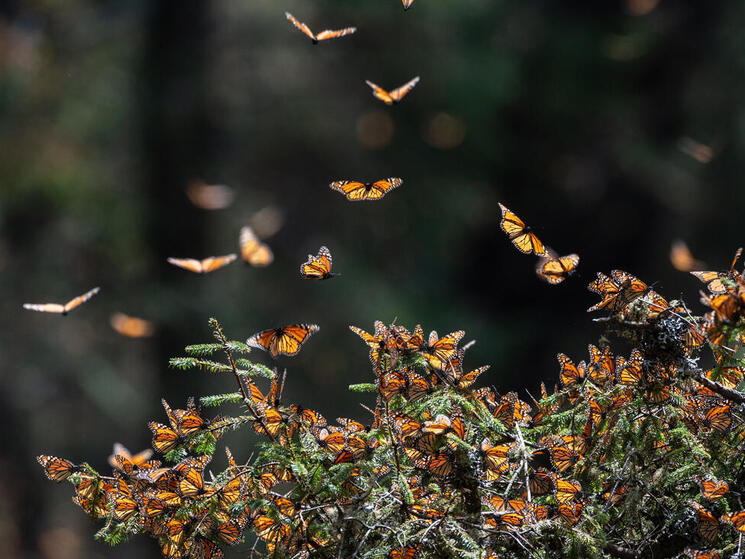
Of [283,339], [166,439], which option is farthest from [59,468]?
[283,339]

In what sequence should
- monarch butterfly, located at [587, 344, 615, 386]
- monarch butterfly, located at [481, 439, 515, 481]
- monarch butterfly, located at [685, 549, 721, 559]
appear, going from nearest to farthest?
monarch butterfly, located at [685, 549, 721, 559] < monarch butterfly, located at [481, 439, 515, 481] < monarch butterfly, located at [587, 344, 615, 386]

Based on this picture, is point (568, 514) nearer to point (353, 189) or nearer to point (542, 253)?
point (542, 253)

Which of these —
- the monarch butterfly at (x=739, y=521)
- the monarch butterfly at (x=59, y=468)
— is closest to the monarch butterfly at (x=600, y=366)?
the monarch butterfly at (x=739, y=521)

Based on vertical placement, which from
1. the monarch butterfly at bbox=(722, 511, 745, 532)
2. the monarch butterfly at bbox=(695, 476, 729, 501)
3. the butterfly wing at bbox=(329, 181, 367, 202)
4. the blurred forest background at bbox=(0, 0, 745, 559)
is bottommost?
the blurred forest background at bbox=(0, 0, 745, 559)

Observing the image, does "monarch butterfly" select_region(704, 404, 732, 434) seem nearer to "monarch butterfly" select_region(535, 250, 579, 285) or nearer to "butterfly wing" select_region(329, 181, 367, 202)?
"monarch butterfly" select_region(535, 250, 579, 285)

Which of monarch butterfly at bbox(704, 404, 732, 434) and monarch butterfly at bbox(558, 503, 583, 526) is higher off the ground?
monarch butterfly at bbox(704, 404, 732, 434)

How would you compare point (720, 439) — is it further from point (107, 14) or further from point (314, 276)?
point (107, 14)

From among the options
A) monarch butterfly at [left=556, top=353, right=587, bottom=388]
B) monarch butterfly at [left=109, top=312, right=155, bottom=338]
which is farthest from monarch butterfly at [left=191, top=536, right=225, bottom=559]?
monarch butterfly at [left=109, top=312, right=155, bottom=338]
